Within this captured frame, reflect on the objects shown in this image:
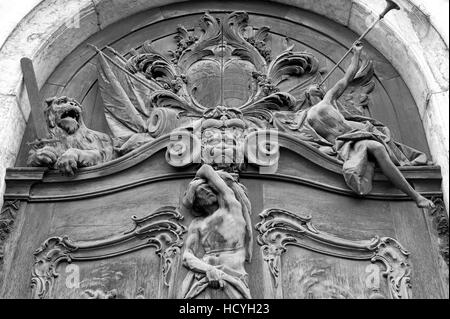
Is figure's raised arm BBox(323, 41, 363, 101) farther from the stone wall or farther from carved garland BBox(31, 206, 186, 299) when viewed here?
carved garland BBox(31, 206, 186, 299)

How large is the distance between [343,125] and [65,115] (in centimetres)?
245

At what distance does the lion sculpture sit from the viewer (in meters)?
5.48

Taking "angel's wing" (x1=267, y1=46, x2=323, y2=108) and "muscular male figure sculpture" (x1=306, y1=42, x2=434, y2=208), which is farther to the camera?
"angel's wing" (x1=267, y1=46, x2=323, y2=108)

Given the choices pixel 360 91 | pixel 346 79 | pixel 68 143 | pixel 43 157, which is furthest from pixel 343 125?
pixel 43 157

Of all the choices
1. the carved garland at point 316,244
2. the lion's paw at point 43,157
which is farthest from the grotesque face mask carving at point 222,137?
the lion's paw at point 43,157

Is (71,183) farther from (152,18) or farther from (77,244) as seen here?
(152,18)

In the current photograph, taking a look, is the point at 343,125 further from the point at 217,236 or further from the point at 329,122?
the point at 217,236

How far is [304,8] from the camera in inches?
278

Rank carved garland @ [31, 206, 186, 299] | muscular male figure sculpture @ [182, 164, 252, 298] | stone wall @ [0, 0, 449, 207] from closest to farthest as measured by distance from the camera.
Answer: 1. muscular male figure sculpture @ [182, 164, 252, 298]
2. carved garland @ [31, 206, 186, 299]
3. stone wall @ [0, 0, 449, 207]

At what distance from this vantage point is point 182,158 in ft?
17.6

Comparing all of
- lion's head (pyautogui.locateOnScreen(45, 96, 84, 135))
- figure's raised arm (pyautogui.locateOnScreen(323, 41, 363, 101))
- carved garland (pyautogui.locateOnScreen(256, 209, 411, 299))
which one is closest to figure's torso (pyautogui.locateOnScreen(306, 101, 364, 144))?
figure's raised arm (pyautogui.locateOnScreen(323, 41, 363, 101))

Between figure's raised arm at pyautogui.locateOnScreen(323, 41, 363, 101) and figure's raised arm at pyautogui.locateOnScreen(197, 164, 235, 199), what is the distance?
1.40m

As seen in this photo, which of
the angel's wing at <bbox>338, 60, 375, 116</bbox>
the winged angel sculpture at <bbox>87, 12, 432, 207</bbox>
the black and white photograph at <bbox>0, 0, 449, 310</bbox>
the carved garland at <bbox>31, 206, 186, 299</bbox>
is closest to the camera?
the black and white photograph at <bbox>0, 0, 449, 310</bbox>
